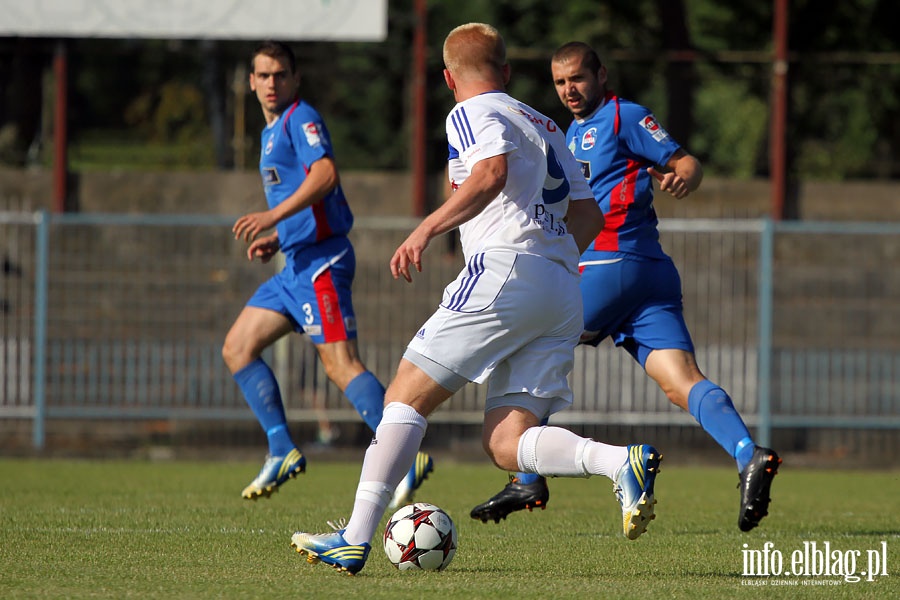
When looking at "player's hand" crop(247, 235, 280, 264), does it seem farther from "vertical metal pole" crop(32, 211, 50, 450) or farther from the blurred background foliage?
the blurred background foliage

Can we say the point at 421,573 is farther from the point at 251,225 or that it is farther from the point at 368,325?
the point at 368,325

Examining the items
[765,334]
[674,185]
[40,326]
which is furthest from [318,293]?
[765,334]

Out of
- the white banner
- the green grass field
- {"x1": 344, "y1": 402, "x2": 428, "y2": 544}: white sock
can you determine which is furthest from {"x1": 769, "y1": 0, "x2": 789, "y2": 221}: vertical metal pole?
{"x1": 344, "y1": 402, "x2": 428, "y2": 544}: white sock

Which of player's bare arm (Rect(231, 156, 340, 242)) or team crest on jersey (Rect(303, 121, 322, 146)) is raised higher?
team crest on jersey (Rect(303, 121, 322, 146))

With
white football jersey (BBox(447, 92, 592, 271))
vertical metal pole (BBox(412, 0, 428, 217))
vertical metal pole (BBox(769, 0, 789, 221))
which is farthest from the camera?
vertical metal pole (BBox(769, 0, 789, 221))

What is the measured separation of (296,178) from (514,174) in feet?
9.66

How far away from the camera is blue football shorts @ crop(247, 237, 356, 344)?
765cm

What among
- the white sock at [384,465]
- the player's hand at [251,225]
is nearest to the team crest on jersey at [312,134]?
the player's hand at [251,225]

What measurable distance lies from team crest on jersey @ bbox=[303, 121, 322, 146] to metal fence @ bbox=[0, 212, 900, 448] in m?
6.02

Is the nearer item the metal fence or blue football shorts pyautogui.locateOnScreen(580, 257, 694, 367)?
blue football shorts pyautogui.locateOnScreen(580, 257, 694, 367)

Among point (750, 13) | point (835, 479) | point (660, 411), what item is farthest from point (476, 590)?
point (750, 13)

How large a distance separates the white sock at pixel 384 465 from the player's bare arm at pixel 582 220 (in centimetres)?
102

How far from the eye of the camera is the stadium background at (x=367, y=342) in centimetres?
1367

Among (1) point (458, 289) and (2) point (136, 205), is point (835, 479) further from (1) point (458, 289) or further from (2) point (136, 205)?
(2) point (136, 205)
